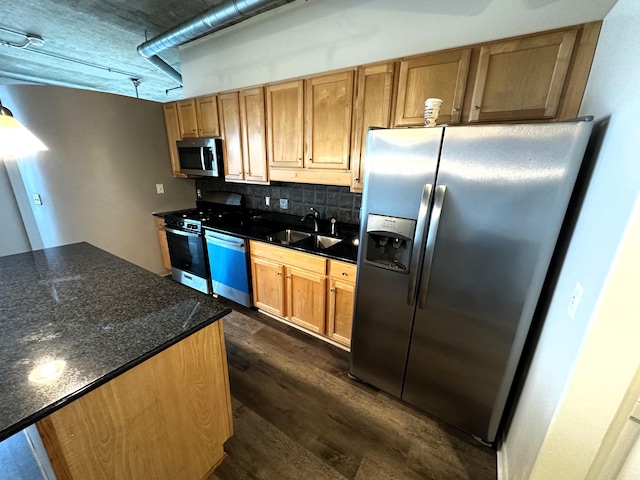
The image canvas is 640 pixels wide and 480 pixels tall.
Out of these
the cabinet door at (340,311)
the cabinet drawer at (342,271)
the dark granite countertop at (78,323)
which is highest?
the dark granite countertop at (78,323)

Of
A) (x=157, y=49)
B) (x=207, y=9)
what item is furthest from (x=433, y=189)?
(x=157, y=49)

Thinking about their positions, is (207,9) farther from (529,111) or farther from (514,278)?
(514,278)

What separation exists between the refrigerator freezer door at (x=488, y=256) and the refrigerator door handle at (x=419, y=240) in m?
0.08

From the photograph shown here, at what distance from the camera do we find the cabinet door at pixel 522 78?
1.32m

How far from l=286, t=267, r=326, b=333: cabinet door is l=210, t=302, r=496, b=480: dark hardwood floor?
0.32m

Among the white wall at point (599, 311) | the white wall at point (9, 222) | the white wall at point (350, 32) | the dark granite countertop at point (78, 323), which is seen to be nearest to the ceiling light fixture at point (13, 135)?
the dark granite countertop at point (78, 323)

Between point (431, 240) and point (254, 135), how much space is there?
77.5 inches

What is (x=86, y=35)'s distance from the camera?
275cm

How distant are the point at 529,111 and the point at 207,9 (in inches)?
106

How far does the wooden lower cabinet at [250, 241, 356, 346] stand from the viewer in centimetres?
206

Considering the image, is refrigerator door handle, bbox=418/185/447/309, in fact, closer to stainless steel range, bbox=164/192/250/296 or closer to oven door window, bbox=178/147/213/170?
stainless steel range, bbox=164/192/250/296

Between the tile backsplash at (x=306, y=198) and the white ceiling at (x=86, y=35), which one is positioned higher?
the white ceiling at (x=86, y=35)

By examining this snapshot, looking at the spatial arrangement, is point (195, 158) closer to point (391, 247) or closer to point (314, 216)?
point (314, 216)

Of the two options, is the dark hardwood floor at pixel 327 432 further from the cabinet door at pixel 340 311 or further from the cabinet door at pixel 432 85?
the cabinet door at pixel 432 85
